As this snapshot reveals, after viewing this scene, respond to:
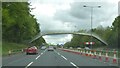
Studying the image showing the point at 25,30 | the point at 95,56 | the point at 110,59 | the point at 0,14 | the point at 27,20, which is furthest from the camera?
the point at 25,30

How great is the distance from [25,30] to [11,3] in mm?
19124

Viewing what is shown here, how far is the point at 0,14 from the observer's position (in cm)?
6238

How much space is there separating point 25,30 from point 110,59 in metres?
63.5

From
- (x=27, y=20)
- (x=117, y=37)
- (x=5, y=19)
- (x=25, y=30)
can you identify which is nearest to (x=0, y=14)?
(x=5, y=19)

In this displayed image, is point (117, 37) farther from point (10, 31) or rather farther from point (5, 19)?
point (5, 19)

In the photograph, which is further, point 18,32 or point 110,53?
point 18,32

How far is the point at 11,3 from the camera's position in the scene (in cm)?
7588

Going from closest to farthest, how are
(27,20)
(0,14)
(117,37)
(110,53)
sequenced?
1. (110,53)
2. (0,14)
3. (27,20)
4. (117,37)

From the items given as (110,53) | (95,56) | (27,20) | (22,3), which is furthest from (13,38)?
(110,53)

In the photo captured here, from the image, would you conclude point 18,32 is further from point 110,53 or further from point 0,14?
point 110,53

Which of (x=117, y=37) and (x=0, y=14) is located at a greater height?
(x=0, y=14)

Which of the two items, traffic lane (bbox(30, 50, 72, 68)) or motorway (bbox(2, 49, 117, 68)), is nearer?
motorway (bbox(2, 49, 117, 68))

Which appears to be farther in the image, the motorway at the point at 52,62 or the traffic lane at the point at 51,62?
the traffic lane at the point at 51,62

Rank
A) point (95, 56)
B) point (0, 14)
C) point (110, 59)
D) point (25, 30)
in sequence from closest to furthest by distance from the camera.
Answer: point (110, 59)
point (95, 56)
point (0, 14)
point (25, 30)
